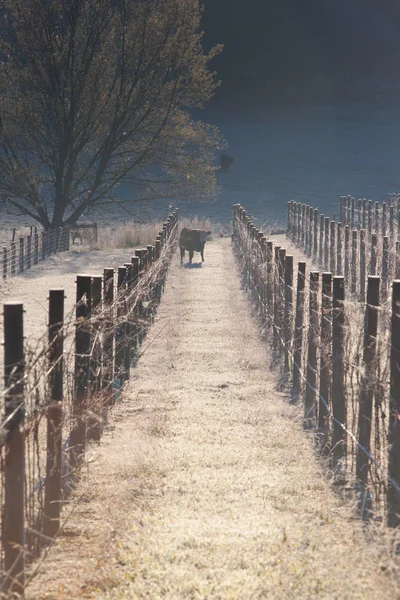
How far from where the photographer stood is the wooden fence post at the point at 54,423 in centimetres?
488

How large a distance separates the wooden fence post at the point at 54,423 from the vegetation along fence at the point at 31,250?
13.7 metres

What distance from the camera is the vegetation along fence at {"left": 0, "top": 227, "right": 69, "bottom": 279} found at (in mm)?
19328

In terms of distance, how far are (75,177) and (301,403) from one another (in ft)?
68.2

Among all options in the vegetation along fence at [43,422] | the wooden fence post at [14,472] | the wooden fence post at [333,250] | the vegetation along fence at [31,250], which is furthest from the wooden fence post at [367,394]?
the vegetation along fence at [31,250]

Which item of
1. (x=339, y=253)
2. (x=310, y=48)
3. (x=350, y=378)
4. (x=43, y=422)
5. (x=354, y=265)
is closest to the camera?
(x=350, y=378)

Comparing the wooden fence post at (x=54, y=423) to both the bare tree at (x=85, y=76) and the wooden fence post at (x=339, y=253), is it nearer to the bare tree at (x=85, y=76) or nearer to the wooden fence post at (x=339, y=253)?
the wooden fence post at (x=339, y=253)

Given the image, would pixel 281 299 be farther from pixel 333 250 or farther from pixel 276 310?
pixel 333 250

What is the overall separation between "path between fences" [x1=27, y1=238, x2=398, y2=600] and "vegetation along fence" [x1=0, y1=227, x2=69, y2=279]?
10.9 metres

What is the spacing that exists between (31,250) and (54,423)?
1949cm

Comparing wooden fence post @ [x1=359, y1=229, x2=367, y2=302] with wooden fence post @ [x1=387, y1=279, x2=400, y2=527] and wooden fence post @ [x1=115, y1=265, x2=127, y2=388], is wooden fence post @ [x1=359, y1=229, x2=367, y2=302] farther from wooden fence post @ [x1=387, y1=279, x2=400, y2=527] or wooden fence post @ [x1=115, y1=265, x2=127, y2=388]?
wooden fence post @ [x1=387, y1=279, x2=400, y2=527]

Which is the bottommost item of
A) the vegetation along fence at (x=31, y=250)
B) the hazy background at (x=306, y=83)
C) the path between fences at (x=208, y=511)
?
the path between fences at (x=208, y=511)

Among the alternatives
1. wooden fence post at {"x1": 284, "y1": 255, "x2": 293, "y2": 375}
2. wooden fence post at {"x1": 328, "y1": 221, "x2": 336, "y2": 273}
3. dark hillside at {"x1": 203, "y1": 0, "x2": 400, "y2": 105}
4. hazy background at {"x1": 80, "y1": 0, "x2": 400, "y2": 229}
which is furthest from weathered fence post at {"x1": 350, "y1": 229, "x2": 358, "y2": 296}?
dark hillside at {"x1": 203, "y1": 0, "x2": 400, "y2": 105}

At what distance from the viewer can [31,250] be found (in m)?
24.0

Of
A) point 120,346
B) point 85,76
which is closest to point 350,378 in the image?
point 120,346
